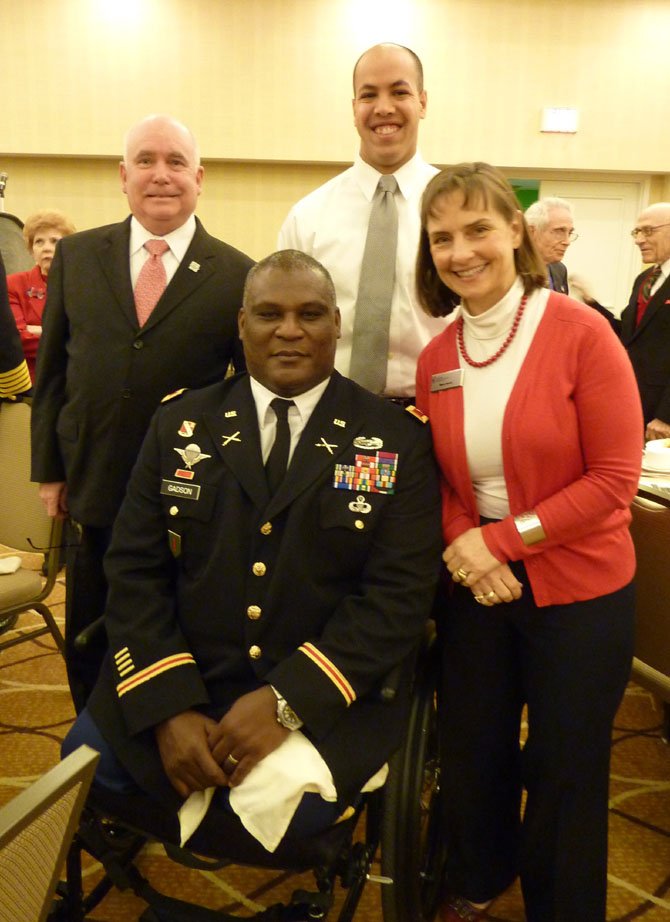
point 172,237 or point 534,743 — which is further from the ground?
point 172,237

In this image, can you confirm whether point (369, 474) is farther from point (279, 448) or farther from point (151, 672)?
point (151, 672)

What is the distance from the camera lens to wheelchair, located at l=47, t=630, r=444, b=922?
1295 mm

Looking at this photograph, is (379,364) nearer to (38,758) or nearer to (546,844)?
(546,844)

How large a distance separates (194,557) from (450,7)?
6.36 meters

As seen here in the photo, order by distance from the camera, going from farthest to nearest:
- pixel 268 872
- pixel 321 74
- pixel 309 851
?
pixel 321 74, pixel 268 872, pixel 309 851

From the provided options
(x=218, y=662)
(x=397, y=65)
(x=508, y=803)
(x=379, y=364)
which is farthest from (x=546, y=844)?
(x=397, y=65)

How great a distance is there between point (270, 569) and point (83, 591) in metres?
0.84

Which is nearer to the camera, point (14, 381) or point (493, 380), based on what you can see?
point (493, 380)

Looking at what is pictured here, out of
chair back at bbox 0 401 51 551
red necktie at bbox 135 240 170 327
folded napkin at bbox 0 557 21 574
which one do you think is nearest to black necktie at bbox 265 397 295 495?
red necktie at bbox 135 240 170 327

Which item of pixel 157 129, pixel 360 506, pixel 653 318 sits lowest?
pixel 360 506

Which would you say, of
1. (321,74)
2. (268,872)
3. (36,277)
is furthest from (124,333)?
(321,74)

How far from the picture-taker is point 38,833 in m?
0.78

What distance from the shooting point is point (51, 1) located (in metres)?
6.34

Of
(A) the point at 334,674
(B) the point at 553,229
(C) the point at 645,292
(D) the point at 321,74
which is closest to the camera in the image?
(A) the point at 334,674
